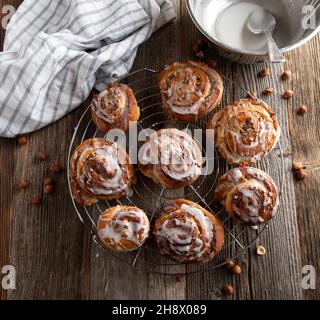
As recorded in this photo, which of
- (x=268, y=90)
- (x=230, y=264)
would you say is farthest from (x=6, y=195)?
(x=268, y=90)

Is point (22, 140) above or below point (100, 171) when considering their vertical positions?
above

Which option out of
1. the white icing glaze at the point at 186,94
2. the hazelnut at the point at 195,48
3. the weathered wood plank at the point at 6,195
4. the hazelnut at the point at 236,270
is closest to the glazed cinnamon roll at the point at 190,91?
the white icing glaze at the point at 186,94

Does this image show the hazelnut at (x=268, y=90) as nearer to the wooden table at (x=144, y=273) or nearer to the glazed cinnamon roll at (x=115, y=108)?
the wooden table at (x=144, y=273)

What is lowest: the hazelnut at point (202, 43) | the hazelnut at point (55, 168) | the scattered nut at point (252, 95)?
the hazelnut at point (55, 168)

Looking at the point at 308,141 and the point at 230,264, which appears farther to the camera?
the point at 308,141

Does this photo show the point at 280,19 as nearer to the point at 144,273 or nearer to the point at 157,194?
the point at 157,194

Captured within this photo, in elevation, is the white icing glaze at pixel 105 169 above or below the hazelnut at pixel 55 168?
below

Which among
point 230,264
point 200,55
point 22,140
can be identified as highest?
point 200,55

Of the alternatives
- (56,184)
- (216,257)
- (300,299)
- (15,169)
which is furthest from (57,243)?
(300,299)
